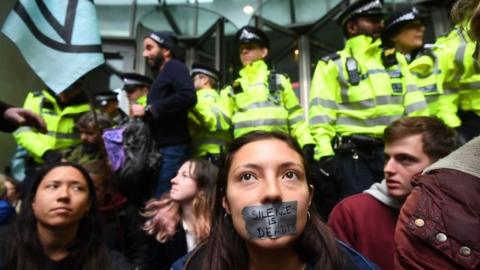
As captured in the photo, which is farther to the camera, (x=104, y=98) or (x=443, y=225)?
(x=104, y=98)

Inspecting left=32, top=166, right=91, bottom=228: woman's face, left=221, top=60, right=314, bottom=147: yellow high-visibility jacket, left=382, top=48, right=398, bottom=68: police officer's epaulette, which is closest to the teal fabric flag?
left=32, top=166, right=91, bottom=228: woman's face

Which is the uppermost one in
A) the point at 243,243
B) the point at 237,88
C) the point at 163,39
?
the point at 163,39

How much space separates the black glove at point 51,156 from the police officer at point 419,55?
3141 mm

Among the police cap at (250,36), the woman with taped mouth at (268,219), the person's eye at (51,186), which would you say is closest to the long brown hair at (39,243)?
the person's eye at (51,186)

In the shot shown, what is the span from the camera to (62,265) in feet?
7.79

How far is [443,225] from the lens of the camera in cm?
96

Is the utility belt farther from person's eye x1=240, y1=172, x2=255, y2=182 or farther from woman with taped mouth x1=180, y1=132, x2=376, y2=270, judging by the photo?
person's eye x1=240, y1=172, x2=255, y2=182

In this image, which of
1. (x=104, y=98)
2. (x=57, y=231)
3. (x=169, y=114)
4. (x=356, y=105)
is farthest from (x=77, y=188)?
(x=104, y=98)

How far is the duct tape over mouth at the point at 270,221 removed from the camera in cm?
143

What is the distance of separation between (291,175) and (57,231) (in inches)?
63.7

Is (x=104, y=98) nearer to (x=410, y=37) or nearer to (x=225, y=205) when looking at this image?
(x=410, y=37)

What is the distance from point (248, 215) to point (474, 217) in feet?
2.41

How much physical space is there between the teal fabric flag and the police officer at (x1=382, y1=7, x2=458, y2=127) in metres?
2.31

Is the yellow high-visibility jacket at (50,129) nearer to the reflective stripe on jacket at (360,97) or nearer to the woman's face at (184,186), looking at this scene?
the woman's face at (184,186)
